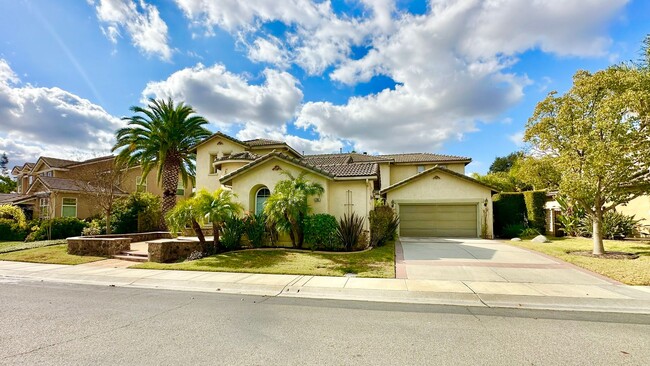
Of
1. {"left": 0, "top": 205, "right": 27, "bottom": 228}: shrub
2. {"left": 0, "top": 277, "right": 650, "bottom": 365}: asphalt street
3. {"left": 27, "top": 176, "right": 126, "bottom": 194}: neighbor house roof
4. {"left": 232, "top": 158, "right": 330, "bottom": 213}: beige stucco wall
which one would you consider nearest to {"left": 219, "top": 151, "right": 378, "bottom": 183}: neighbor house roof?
{"left": 232, "top": 158, "right": 330, "bottom": 213}: beige stucco wall

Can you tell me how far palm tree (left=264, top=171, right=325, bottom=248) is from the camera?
12.9 metres

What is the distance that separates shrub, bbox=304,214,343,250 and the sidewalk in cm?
376

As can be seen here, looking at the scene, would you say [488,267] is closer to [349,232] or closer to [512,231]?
[349,232]

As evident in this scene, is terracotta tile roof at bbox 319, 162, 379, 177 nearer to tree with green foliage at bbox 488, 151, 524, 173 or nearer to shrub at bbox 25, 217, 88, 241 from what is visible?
shrub at bbox 25, 217, 88, 241

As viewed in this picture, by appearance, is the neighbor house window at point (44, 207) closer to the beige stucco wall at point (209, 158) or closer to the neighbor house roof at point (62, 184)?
the neighbor house roof at point (62, 184)

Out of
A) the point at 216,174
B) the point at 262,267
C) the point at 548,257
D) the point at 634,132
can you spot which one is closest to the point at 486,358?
the point at 262,267

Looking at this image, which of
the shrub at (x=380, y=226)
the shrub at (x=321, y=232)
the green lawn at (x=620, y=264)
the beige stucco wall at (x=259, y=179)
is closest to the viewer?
the green lawn at (x=620, y=264)

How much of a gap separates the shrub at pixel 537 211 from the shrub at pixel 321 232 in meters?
15.7

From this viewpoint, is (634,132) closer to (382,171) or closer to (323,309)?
(323,309)

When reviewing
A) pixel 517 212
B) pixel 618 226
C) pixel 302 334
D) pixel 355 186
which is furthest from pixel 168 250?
pixel 618 226

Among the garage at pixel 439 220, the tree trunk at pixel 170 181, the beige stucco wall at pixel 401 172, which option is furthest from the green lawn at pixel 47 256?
the beige stucco wall at pixel 401 172

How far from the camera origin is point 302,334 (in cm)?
504

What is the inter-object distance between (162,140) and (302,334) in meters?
21.0

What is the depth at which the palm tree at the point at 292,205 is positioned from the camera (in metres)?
12.9
